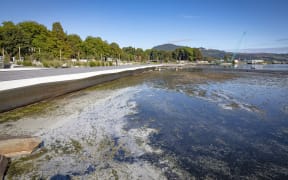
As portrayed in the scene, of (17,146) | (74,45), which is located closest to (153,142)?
(17,146)

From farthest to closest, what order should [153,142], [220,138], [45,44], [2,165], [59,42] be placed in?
[59,42] < [45,44] < [220,138] < [153,142] < [2,165]

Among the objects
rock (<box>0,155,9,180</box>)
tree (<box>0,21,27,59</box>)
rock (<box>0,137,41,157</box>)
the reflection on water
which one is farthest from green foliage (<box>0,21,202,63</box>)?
rock (<box>0,155,9,180</box>)

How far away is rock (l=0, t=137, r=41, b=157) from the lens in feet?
11.5

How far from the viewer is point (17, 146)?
3646 mm

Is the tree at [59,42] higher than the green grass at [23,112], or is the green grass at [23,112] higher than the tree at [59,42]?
the tree at [59,42]

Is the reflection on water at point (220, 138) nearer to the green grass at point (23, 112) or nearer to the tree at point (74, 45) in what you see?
the green grass at point (23, 112)

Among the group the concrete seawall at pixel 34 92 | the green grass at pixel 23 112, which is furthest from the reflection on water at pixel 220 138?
the concrete seawall at pixel 34 92

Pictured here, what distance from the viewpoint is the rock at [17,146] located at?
3520mm

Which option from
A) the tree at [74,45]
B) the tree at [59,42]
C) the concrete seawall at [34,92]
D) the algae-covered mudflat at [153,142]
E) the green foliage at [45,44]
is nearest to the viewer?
the algae-covered mudflat at [153,142]

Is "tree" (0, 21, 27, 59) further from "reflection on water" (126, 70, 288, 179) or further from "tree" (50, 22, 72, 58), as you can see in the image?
"reflection on water" (126, 70, 288, 179)

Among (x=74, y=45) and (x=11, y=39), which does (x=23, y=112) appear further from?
(x=74, y=45)

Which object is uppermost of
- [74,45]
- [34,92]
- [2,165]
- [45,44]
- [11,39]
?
[74,45]

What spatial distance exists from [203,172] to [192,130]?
204 cm

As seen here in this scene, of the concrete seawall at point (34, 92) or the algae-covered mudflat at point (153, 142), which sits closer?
the algae-covered mudflat at point (153, 142)
